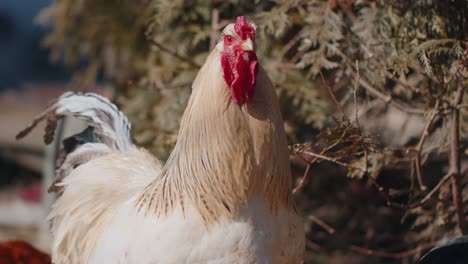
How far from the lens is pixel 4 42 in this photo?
1125 cm

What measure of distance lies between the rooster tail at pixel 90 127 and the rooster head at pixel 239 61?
3.87 feet

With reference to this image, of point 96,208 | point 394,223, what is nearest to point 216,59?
point 96,208

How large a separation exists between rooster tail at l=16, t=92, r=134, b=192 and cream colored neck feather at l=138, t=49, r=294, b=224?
0.96 meters

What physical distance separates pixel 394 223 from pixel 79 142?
329cm

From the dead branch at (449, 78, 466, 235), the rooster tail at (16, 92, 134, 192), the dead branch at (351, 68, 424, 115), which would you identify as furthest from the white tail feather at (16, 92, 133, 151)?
the dead branch at (449, 78, 466, 235)

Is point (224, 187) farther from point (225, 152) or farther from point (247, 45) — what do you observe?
point (247, 45)

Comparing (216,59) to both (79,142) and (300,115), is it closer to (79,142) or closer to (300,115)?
(79,142)

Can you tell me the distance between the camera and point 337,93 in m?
5.07

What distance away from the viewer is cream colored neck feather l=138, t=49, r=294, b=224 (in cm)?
265

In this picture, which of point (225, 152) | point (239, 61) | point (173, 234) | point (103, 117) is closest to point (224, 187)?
point (225, 152)

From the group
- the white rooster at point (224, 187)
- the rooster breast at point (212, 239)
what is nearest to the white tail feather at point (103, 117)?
the white rooster at point (224, 187)

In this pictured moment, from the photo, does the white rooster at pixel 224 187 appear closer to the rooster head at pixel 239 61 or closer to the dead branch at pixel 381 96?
the rooster head at pixel 239 61

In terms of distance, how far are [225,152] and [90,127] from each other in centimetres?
137

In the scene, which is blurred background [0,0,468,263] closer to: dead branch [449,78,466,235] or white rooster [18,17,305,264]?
dead branch [449,78,466,235]
